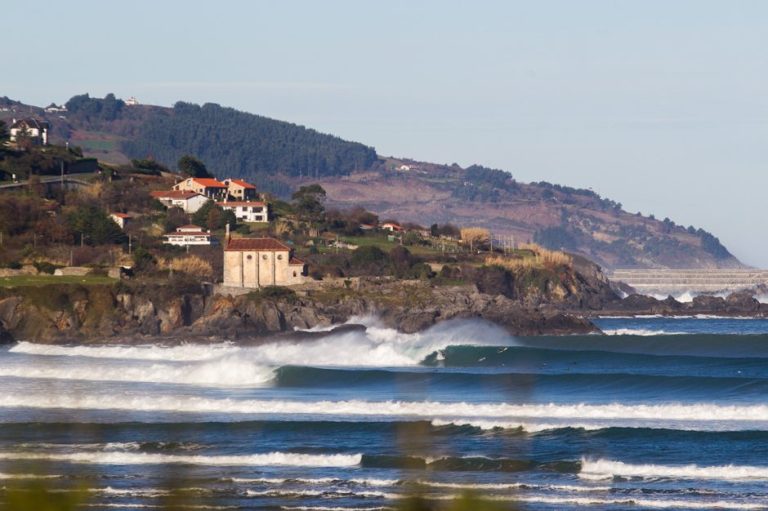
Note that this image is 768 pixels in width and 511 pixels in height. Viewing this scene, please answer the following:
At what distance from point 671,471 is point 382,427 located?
716cm

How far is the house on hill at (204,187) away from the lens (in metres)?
97.1

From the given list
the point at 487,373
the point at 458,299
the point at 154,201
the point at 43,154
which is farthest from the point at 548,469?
the point at 43,154

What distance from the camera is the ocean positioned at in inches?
754

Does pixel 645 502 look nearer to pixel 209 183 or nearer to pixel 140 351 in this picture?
pixel 140 351

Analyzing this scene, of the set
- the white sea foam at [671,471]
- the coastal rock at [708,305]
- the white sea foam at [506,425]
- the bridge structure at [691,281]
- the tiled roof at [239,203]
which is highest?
the tiled roof at [239,203]

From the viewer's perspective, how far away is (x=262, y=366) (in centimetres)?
4309

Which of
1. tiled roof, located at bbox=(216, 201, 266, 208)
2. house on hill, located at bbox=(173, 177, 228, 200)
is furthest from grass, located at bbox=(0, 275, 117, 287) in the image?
house on hill, located at bbox=(173, 177, 228, 200)

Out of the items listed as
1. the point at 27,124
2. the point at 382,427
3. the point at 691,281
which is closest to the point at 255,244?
the point at 382,427

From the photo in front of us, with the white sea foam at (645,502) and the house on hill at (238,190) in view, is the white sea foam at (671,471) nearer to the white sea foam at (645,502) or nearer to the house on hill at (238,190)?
the white sea foam at (645,502)

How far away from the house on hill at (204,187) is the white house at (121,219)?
1156 centimetres

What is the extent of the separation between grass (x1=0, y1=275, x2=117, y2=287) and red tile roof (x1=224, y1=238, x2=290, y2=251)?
7.53m

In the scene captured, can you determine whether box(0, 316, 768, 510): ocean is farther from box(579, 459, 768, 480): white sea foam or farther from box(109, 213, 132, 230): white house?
box(109, 213, 132, 230): white house

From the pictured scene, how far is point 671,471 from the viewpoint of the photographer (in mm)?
21609

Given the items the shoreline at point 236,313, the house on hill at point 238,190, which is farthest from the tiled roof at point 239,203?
the shoreline at point 236,313
